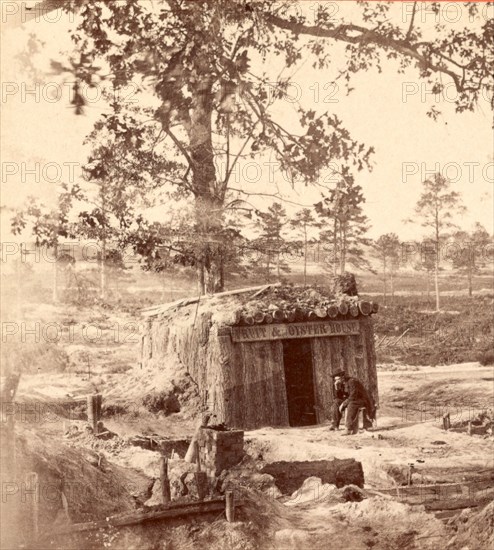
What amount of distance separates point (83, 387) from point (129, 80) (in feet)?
49.7

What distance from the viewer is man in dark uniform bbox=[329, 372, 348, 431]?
13.4m

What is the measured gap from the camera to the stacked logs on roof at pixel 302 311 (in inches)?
555

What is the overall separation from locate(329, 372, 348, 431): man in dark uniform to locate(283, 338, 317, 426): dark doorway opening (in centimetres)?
204

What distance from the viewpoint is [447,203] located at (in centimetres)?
3769

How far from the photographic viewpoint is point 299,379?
16.5 m

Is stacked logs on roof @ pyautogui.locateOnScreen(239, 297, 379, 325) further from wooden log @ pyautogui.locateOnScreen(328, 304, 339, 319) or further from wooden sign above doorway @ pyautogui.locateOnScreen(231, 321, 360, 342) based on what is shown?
wooden sign above doorway @ pyautogui.locateOnScreen(231, 321, 360, 342)

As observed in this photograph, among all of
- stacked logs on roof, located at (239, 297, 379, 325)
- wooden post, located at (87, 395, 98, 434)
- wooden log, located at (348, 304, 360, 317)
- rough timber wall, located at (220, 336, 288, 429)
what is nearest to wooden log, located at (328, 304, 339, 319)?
stacked logs on roof, located at (239, 297, 379, 325)

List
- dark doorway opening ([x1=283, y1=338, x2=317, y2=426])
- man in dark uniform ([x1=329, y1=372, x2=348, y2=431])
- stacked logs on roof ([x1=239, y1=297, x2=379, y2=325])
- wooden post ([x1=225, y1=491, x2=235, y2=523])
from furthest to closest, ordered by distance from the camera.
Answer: dark doorway opening ([x1=283, y1=338, x2=317, y2=426]) < stacked logs on roof ([x1=239, y1=297, x2=379, y2=325]) < man in dark uniform ([x1=329, y1=372, x2=348, y2=431]) < wooden post ([x1=225, y1=491, x2=235, y2=523])

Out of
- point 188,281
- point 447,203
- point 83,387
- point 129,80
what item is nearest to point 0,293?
point 129,80

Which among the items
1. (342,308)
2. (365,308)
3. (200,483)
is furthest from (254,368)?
(200,483)

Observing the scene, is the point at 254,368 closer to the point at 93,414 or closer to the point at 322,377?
the point at 322,377

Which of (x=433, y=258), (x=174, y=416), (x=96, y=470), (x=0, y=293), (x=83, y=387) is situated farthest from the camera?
(x=433, y=258)

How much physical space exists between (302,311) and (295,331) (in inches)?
17.2

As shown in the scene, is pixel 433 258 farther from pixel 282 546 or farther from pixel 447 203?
pixel 282 546
